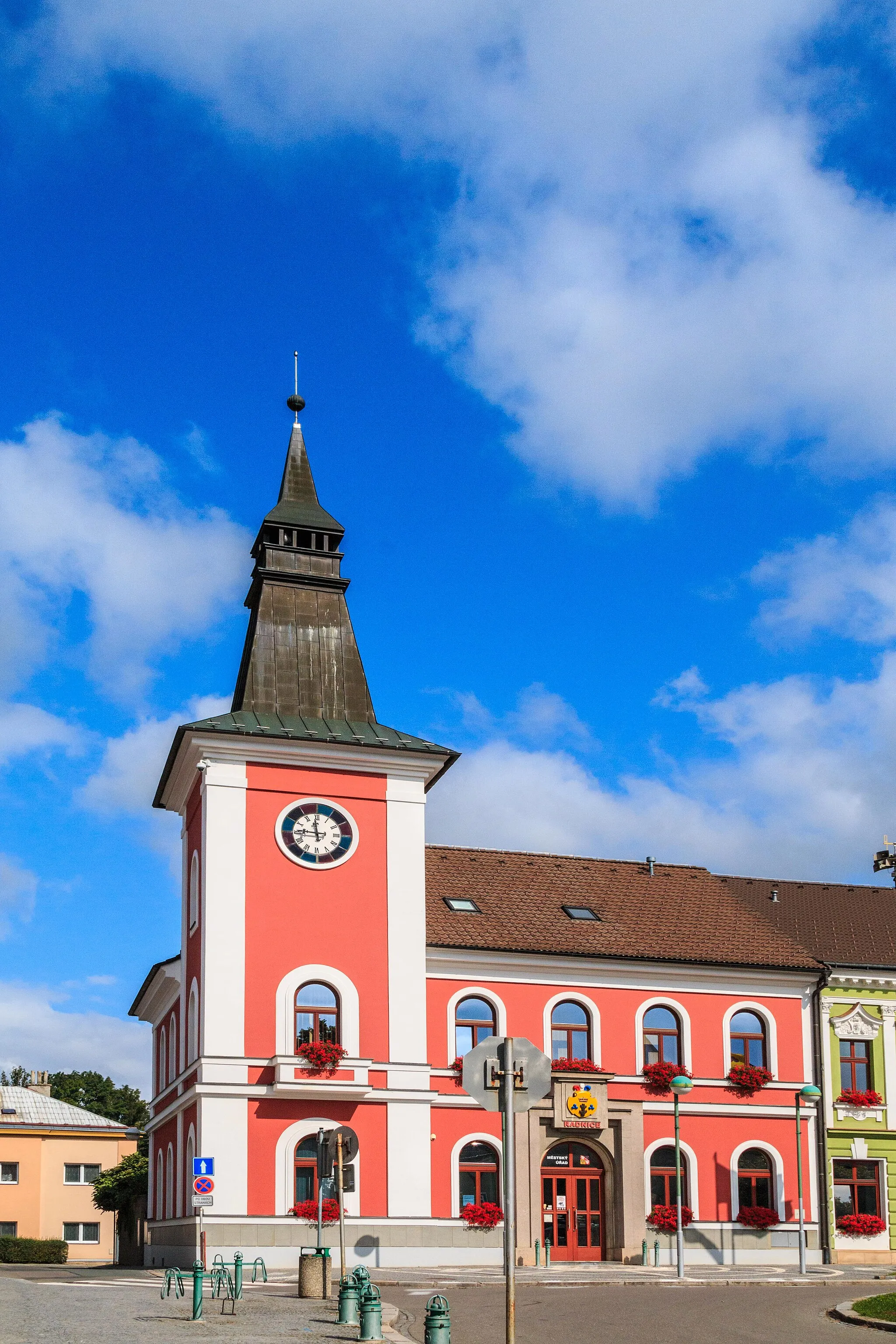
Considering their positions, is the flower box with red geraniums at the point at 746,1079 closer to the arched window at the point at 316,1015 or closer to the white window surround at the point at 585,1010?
the white window surround at the point at 585,1010

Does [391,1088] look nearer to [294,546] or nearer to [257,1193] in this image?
[257,1193]

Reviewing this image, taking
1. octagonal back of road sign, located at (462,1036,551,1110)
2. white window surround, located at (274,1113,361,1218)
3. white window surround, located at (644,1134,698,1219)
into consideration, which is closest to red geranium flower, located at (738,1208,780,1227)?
white window surround, located at (644,1134,698,1219)

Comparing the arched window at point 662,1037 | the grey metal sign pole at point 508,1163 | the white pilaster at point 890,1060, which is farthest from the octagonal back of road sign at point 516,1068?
the white pilaster at point 890,1060

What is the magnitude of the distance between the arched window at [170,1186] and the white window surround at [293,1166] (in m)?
5.43

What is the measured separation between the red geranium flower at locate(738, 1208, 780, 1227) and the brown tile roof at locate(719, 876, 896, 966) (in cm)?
728

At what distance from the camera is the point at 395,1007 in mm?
35688

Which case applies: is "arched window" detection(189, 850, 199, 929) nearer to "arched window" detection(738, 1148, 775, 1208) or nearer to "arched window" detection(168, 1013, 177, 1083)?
"arched window" detection(168, 1013, 177, 1083)

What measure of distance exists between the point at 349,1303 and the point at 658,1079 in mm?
19568

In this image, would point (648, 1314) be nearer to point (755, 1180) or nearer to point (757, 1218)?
point (757, 1218)

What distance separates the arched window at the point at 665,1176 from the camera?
3734 centimetres

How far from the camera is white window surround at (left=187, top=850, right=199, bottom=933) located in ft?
120

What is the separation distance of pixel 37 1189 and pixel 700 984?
125 ft

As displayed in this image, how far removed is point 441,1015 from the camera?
122ft

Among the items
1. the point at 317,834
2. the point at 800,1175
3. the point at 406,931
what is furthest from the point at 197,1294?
the point at 800,1175
